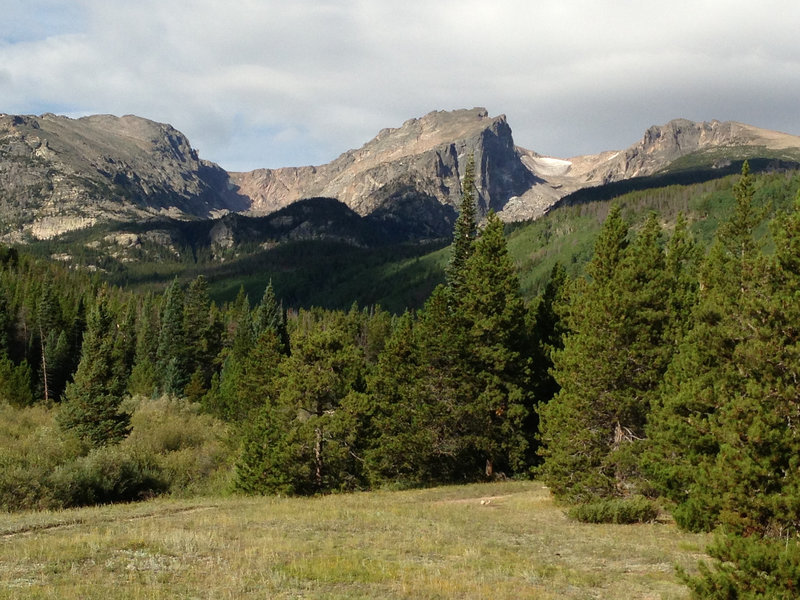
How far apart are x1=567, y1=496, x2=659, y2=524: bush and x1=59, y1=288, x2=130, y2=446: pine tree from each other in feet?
122

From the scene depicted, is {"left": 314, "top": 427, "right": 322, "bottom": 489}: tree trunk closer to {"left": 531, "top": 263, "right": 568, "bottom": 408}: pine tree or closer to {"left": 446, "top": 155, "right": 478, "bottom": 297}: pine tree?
{"left": 531, "top": 263, "right": 568, "bottom": 408}: pine tree

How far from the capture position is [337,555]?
15.8m

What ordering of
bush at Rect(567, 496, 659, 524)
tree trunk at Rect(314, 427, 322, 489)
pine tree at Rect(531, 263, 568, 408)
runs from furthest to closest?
Answer: pine tree at Rect(531, 263, 568, 408), tree trunk at Rect(314, 427, 322, 489), bush at Rect(567, 496, 659, 524)

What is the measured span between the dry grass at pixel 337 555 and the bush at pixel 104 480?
6.74 metres

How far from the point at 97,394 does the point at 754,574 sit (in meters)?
47.4

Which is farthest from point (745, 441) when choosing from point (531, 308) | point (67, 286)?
point (67, 286)

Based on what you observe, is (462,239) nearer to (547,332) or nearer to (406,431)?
(547,332)

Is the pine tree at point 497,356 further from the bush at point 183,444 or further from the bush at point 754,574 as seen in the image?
the bush at point 754,574

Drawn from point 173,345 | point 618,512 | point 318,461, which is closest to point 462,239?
point 318,461

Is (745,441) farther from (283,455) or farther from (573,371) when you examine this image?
(283,455)

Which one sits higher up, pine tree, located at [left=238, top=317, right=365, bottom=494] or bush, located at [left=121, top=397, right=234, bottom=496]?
pine tree, located at [left=238, top=317, right=365, bottom=494]

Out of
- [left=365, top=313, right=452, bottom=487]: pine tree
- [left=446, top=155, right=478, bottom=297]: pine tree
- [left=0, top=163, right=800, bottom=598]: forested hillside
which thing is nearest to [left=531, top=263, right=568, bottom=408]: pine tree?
[left=0, top=163, right=800, bottom=598]: forested hillside

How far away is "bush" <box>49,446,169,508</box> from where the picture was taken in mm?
31359

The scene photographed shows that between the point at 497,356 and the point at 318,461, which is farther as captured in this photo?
the point at 318,461
